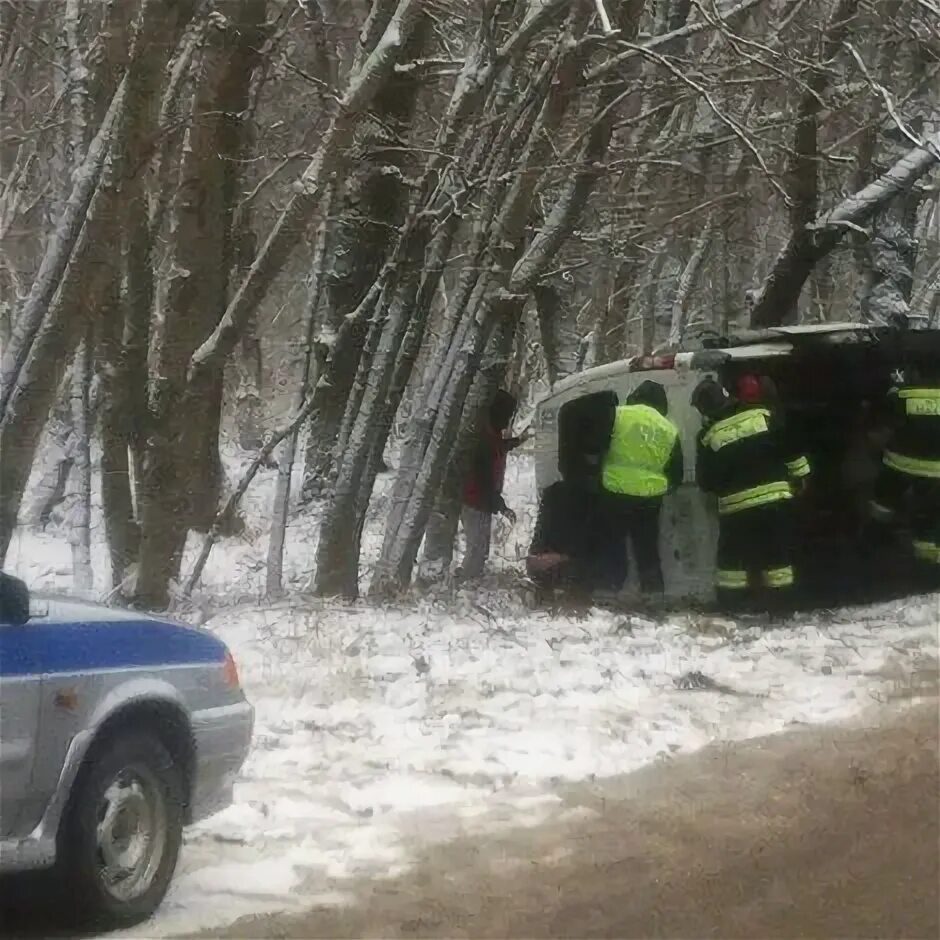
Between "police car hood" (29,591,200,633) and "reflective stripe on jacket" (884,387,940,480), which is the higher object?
"reflective stripe on jacket" (884,387,940,480)

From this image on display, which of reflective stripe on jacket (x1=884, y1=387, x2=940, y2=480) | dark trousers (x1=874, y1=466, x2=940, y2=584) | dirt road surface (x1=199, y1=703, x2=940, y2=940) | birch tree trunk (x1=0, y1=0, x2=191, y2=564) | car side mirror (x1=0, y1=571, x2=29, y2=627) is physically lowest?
dirt road surface (x1=199, y1=703, x2=940, y2=940)

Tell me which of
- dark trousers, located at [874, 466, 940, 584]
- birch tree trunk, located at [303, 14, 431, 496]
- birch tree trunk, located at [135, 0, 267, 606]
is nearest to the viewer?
birch tree trunk, located at [135, 0, 267, 606]

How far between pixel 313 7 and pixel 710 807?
8.89 metres

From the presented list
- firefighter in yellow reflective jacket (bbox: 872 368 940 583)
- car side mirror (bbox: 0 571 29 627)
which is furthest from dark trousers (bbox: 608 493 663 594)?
car side mirror (bbox: 0 571 29 627)

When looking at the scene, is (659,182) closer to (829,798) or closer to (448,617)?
(448,617)

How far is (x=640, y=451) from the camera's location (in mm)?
11023

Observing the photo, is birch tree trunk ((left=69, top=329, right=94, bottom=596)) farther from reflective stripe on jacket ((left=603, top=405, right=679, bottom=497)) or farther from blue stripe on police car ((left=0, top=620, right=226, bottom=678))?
blue stripe on police car ((left=0, top=620, right=226, bottom=678))

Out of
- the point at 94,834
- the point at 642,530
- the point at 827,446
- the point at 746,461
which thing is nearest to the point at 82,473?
the point at 642,530

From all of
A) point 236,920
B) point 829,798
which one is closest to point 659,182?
point 829,798

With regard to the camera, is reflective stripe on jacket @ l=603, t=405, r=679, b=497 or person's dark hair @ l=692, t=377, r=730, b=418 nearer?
person's dark hair @ l=692, t=377, r=730, b=418

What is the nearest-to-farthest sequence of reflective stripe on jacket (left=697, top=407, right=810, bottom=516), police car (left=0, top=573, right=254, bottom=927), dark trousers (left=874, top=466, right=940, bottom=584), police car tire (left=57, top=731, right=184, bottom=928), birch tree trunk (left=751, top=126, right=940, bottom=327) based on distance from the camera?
police car (left=0, top=573, right=254, bottom=927) < police car tire (left=57, top=731, right=184, bottom=928) < reflective stripe on jacket (left=697, top=407, right=810, bottom=516) < dark trousers (left=874, top=466, right=940, bottom=584) < birch tree trunk (left=751, top=126, right=940, bottom=327)

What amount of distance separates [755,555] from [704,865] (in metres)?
5.10

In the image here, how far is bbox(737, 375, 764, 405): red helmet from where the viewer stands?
1075cm

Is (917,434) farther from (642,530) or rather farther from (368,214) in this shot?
(368,214)
